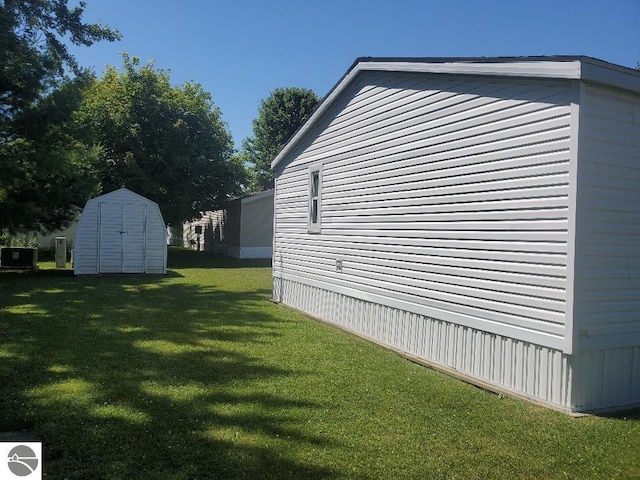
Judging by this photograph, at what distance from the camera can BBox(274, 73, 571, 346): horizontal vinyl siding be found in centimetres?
510

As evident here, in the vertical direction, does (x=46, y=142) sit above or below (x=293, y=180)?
above

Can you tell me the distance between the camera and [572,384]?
4.82 meters

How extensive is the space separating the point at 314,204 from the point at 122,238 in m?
9.42

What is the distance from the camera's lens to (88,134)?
16.7 metres

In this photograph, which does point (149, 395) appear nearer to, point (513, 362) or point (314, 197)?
point (513, 362)

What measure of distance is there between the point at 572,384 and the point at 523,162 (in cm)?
234

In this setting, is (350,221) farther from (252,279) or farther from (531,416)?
(252,279)

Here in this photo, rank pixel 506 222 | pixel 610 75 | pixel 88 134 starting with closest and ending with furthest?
→ pixel 610 75 → pixel 506 222 → pixel 88 134

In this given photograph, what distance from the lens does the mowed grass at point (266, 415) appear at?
362 cm

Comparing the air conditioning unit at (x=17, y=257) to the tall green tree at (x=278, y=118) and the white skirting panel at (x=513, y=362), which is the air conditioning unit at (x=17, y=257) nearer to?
the white skirting panel at (x=513, y=362)

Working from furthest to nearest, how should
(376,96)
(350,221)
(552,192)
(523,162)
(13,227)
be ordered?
(13,227) → (350,221) → (376,96) → (523,162) → (552,192)

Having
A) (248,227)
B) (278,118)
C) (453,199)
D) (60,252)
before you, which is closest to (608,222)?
(453,199)

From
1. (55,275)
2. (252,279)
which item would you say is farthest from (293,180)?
(55,275)

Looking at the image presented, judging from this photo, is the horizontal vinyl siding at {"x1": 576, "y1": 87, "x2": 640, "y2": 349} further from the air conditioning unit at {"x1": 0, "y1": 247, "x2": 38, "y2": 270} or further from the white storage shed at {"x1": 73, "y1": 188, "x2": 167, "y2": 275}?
the air conditioning unit at {"x1": 0, "y1": 247, "x2": 38, "y2": 270}
